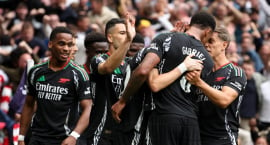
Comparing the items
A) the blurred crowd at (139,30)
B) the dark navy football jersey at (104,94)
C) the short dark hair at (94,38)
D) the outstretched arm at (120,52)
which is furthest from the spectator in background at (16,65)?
the outstretched arm at (120,52)

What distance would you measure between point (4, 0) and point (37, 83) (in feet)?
27.7

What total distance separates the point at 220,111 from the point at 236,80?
46cm

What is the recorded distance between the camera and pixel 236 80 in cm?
931

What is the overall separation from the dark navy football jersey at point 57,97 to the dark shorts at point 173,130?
63.6 inches

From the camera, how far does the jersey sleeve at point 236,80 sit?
30.3 feet

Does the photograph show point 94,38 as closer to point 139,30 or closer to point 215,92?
point 215,92

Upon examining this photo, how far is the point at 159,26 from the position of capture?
59.6 ft

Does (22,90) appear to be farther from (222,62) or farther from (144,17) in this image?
(144,17)

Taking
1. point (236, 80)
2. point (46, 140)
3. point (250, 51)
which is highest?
point (236, 80)

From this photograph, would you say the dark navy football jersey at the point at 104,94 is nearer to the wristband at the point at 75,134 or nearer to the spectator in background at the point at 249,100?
the wristband at the point at 75,134

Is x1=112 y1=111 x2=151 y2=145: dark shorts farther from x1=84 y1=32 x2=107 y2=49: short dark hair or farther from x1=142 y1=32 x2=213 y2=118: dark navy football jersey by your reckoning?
x1=84 y1=32 x2=107 y2=49: short dark hair

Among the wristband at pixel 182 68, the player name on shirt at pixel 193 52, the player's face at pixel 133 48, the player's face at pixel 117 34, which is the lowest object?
the wristband at pixel 182 68

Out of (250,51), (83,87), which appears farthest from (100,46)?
(250,51)

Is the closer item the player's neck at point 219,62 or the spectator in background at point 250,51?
the player's neck at point 219,62
